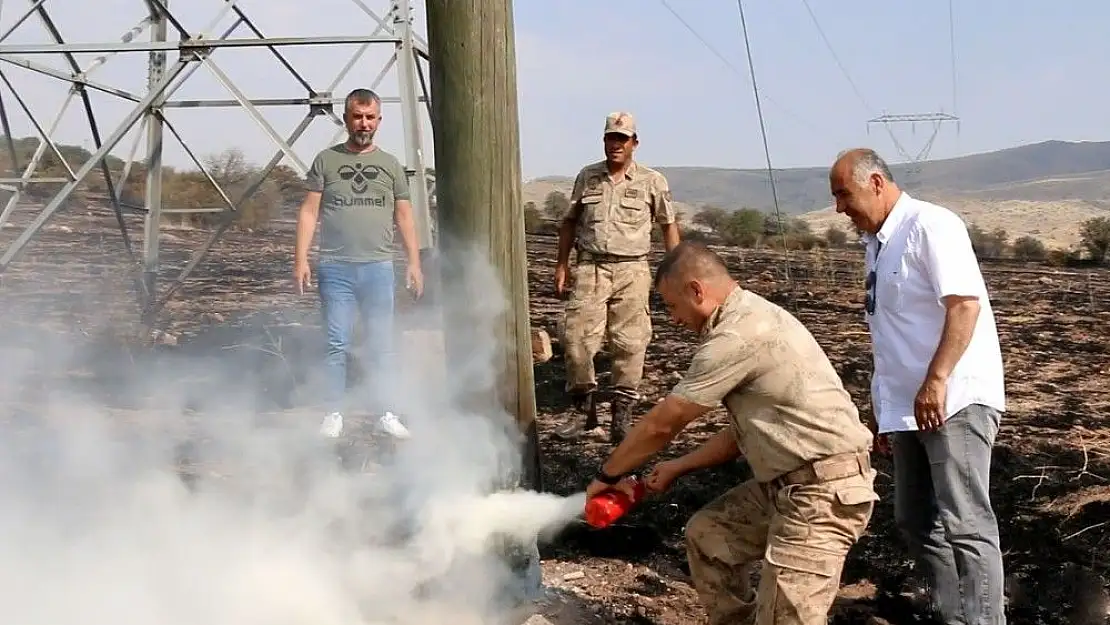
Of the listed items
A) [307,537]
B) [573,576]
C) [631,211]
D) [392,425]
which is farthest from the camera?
[631,211]

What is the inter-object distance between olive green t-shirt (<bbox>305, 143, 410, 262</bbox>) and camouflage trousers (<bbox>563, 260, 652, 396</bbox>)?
1195 mm

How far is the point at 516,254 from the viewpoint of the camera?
323cm

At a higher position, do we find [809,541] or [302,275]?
[302,275]

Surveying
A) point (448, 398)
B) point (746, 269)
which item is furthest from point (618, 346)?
point (746, 269)

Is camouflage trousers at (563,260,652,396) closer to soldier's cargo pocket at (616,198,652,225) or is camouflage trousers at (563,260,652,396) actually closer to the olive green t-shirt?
soldier's cargo pocket at (616,198,652,225)

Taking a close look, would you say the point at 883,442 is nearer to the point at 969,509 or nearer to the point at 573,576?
the point at 969,509

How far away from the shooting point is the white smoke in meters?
3.30

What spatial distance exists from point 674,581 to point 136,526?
85.5 inches

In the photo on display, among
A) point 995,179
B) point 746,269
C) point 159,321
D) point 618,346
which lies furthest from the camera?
point 995,179

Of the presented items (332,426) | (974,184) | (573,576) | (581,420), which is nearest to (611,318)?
(581,420)

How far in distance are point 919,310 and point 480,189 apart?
1.52 meters

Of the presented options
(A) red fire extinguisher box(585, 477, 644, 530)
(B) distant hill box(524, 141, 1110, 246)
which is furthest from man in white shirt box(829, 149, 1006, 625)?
(B) distant hill box(524, 141, 1110, 246)

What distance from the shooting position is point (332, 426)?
5.43m

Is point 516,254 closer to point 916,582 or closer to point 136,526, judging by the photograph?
point 136,526
